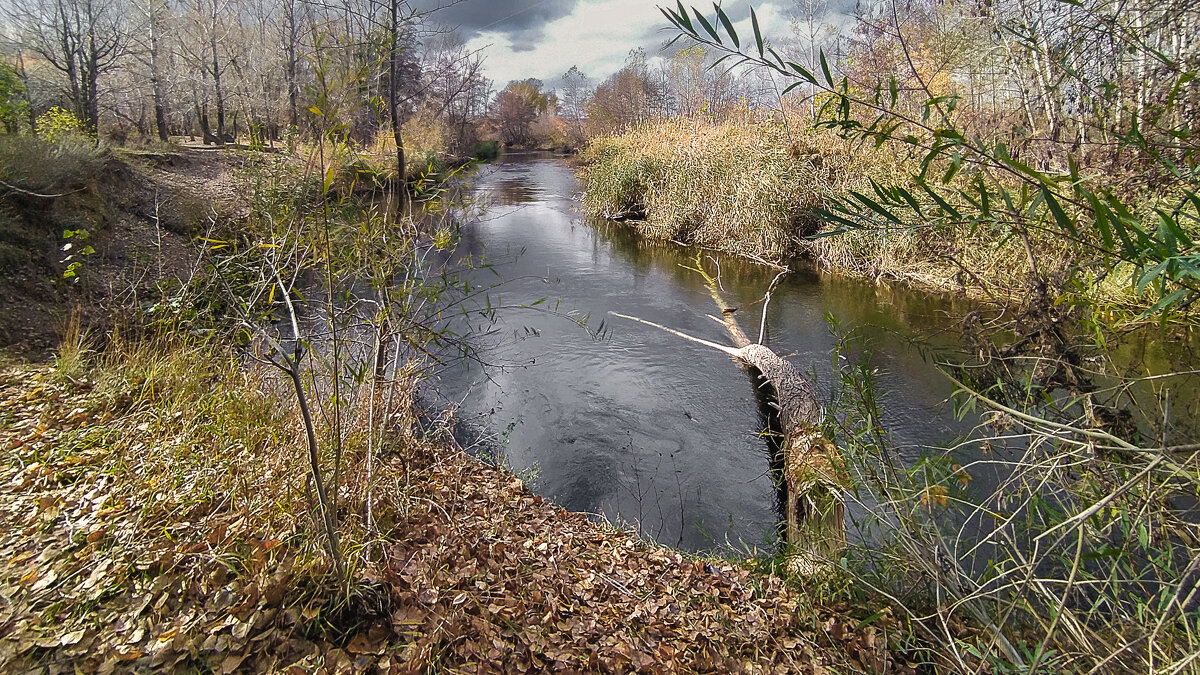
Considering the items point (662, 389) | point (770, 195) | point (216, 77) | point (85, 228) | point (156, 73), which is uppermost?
point (216, 77)

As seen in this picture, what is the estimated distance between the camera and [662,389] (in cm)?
567

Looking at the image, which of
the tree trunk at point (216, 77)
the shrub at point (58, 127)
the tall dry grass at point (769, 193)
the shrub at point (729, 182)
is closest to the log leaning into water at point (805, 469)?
the tall dry grass at point (769, 193)

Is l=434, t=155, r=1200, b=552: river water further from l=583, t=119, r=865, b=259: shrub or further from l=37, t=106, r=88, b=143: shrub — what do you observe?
l=37, t=106, r=88, b=143: shrub

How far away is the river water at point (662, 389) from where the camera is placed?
13.4 ft

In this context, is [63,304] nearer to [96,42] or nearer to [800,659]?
[800,659]

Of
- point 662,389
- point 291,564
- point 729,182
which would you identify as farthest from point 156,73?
point 291,564

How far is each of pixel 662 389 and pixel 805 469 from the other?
92.3 inches

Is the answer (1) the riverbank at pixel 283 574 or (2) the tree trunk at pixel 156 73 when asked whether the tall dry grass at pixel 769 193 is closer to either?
(1) the riverbank at pixel 283 574

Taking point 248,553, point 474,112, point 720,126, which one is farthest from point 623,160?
point 474,112

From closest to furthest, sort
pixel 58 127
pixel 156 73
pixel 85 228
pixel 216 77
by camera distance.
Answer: pixel 85 228, pixel 58 127, pixel 156 73, pixel 216 77

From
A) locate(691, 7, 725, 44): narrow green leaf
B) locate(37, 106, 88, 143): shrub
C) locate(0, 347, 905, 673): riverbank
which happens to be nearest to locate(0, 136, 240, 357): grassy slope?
locate(37, 106, 88, 143): shrub

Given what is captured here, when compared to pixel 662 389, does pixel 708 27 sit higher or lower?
higher

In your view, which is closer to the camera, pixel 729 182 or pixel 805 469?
pixel 805 469

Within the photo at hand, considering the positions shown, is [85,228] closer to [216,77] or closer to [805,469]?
[805,469]
